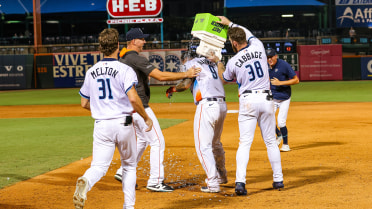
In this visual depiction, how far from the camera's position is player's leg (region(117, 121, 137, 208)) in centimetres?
554

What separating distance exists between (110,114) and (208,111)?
6.21 ft

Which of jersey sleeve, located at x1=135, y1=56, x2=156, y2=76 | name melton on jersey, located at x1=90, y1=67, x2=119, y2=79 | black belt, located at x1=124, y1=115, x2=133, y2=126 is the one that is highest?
jersey sleeve, located at x1=135, y1=56, x2=156, y2=76

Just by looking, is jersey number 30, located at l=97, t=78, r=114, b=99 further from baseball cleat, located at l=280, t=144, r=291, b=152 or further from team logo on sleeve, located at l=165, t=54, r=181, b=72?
team logo on sleeve, located at l=165, t=54, r=181, b=72

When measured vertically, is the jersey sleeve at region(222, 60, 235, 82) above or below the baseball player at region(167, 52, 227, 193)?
above

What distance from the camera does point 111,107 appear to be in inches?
218

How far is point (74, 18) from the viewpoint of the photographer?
150 ft

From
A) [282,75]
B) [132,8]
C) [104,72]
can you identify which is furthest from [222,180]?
[132,8]

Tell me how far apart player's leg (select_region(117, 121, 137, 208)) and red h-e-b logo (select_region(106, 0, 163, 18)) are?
101 ft

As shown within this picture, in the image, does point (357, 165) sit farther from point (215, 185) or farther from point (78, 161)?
point (78, 161)

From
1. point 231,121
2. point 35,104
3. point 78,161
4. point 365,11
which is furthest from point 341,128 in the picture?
point 365,11

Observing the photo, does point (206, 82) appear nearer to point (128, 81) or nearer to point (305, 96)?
point (128, 81)

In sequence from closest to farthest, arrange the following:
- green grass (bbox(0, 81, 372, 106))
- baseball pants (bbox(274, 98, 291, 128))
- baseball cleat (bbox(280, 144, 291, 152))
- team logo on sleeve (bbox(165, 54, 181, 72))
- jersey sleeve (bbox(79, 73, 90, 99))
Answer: jersey sleeve (bbox(79, 73, 90, 99))
baseball cleat (bbox(280, 144, 291, 152))
baseball pants (bbox(274, 98, 291, 128))
green grass (bbox(0, 81, 372, 106))
team logo on sleeve (bbox(165, 54, 181, 72))

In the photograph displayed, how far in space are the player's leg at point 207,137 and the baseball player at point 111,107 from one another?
62.5 inches

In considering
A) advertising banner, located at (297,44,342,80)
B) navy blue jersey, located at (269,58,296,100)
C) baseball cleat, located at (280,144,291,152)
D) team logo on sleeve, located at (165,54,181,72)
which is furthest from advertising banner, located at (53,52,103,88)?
baseball cleat, located at (280,144,291,152)
